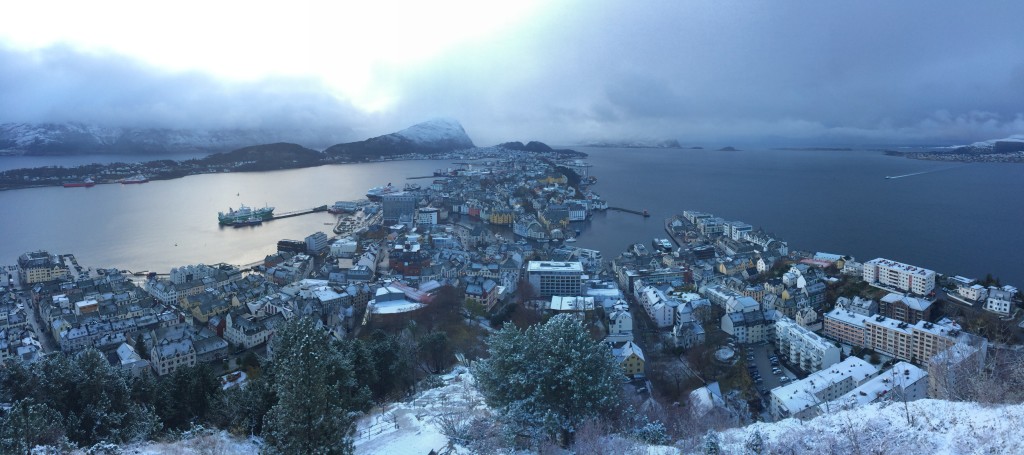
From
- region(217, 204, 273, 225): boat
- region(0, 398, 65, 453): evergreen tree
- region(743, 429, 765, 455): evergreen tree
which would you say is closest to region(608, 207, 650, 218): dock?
region(217, 204, 273, 225): boat

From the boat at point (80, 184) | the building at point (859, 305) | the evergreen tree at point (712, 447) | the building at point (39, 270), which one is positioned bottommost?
the building at point (859, 305)

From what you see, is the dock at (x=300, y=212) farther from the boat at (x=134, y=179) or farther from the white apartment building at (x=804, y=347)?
the white apartment building at (x=804, y=347)

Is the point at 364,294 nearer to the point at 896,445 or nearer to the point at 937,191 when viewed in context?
the point at 896,445

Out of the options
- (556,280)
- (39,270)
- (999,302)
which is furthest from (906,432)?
(39,270)

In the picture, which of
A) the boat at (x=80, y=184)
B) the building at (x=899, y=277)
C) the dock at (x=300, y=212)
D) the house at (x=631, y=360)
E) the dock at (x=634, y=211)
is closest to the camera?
the house at (x=631, y=360)

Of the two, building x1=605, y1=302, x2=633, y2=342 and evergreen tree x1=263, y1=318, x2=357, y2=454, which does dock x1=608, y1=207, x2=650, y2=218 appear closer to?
building x1=605, y1=302, x2=633, y2=342

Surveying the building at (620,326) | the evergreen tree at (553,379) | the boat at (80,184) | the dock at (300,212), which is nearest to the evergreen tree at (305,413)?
the evergreen tree at (553,379)
